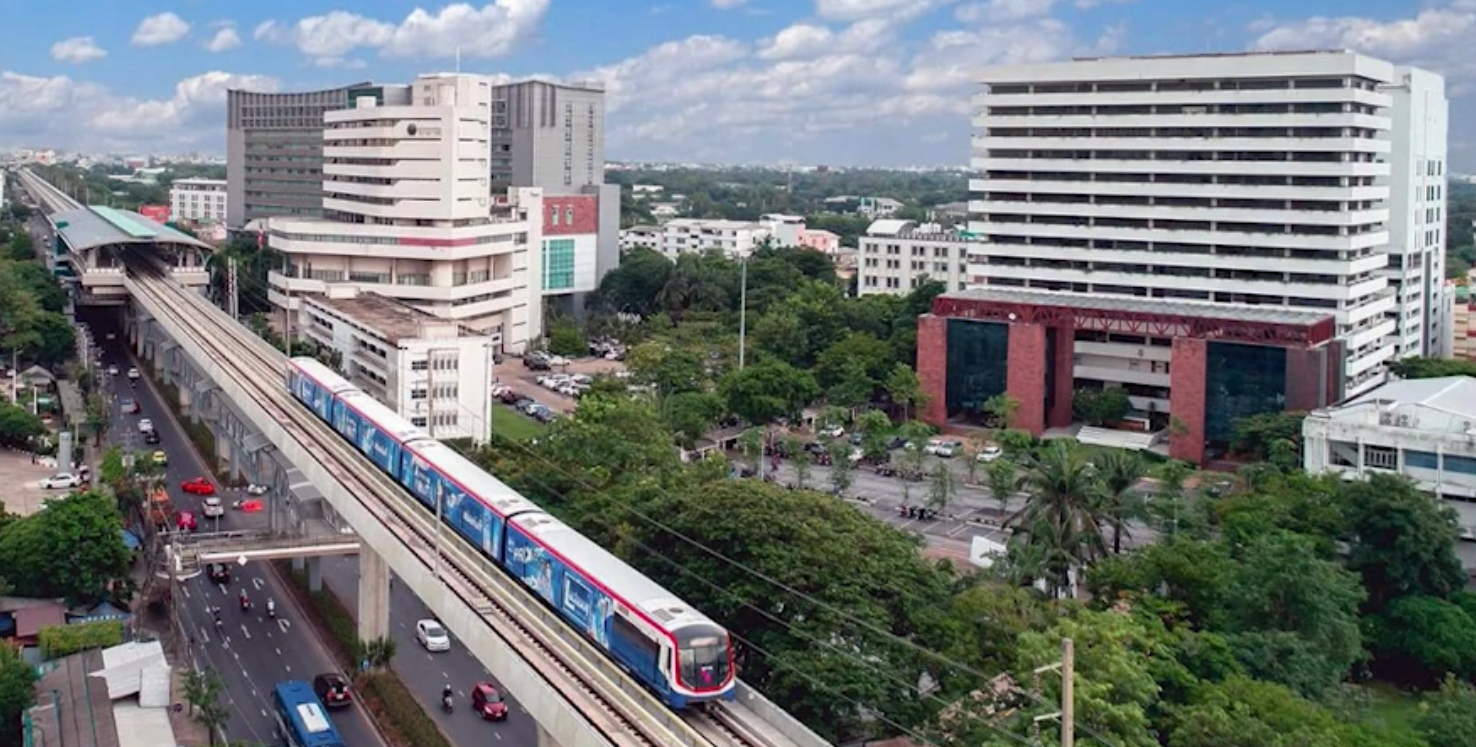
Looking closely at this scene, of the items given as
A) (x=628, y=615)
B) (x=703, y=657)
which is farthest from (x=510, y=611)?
(x=703, y=657)

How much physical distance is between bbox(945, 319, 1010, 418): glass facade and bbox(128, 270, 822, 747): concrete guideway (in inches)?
908

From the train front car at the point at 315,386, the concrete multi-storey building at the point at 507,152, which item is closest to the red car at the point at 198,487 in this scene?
the train front car at the point at 315,386

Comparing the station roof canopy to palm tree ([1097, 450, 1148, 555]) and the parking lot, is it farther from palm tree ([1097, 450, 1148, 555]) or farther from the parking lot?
palm tree ([1097, 450, 1148, 555])

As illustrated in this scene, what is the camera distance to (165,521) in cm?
3431

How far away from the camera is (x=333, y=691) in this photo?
24.9 meters

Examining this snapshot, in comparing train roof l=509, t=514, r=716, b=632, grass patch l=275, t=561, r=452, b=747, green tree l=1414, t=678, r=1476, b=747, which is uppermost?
train roof l=509, t=514, r=716, b=632

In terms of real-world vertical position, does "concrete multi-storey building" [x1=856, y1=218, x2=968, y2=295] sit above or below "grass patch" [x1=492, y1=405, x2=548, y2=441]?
above

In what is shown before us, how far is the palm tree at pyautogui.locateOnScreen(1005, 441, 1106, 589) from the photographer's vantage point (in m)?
28.0

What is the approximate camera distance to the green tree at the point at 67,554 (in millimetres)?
27516

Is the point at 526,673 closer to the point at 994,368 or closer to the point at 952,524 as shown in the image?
the point at 952,524

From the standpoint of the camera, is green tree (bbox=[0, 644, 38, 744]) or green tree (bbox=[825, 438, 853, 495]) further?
green tree (bbox=[825, 438, 853, 495])

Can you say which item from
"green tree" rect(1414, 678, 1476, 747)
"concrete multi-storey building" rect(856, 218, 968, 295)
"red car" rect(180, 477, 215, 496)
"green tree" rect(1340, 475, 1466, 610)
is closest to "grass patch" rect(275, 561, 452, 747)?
"red car" rect(180, 477, 215, 496)

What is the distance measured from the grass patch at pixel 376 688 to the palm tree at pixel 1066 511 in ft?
40.4

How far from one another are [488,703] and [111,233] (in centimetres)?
4774
